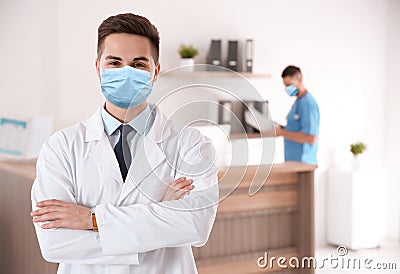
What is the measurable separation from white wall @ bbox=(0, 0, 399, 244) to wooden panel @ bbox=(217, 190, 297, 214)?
149 centimetres

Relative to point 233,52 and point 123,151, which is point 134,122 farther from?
point 233,52

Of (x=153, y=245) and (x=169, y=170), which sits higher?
(x=169, y=170)

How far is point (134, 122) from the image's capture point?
4.96 feet

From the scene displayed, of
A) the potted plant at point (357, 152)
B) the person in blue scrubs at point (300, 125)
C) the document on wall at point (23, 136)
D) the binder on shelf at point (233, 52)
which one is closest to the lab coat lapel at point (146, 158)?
the document on wall at point (23, 136)

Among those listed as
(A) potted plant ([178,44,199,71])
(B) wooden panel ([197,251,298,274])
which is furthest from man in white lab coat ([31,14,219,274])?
(A) potted plant ([178,44,199,71])

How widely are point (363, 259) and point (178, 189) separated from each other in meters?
3.66

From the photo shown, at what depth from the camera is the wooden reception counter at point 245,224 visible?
326 centimetres

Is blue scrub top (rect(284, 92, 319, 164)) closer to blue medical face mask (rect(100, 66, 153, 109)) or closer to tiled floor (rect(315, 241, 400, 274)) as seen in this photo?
tiled floor (rect(315, 241, 400, 274))

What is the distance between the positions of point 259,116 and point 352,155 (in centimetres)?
408

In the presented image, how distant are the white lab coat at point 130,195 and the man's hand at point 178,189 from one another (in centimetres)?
1

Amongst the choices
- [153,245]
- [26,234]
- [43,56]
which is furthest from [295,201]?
[153,245]

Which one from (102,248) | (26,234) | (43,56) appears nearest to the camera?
(102,248)

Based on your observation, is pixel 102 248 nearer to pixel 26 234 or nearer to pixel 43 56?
pixel 26 234

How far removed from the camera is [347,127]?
559 centimetres
